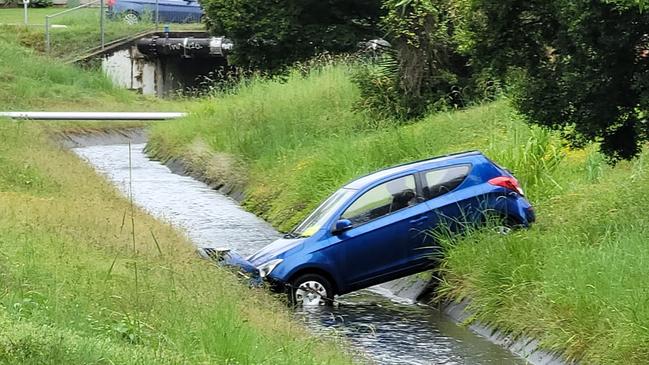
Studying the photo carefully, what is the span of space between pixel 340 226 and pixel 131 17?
36.1 meters

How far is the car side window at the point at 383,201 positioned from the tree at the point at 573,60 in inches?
73.7

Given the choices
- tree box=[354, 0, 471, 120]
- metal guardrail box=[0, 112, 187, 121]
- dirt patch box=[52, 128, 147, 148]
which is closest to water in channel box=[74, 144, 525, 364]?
tree box=[354, 0, 471, 120]

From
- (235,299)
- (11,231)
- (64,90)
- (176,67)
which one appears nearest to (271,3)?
(11,231)

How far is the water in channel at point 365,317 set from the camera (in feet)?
42.4

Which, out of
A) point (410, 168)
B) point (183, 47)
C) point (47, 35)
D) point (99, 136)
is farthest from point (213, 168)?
point (47, 35)

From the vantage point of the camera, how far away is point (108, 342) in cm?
817

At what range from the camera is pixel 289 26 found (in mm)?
25344

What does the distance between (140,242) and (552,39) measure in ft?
19.0

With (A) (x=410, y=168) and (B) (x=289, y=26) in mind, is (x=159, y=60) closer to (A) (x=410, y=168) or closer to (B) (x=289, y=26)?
(B) (x=289, y=26)

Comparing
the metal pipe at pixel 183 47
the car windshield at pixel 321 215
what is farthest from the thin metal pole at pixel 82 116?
the car windshield at pixel 321 215

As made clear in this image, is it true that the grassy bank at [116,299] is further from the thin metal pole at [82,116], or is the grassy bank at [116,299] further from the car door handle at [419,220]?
the thin metal pole at [82,116]

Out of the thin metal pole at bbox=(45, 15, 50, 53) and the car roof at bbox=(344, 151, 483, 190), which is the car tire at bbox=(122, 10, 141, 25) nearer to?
the thin metal pole at bbox=(45, 15, 50, 53)

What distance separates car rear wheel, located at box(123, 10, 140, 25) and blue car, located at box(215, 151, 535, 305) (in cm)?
3453

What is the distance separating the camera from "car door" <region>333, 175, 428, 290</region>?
15195mm
